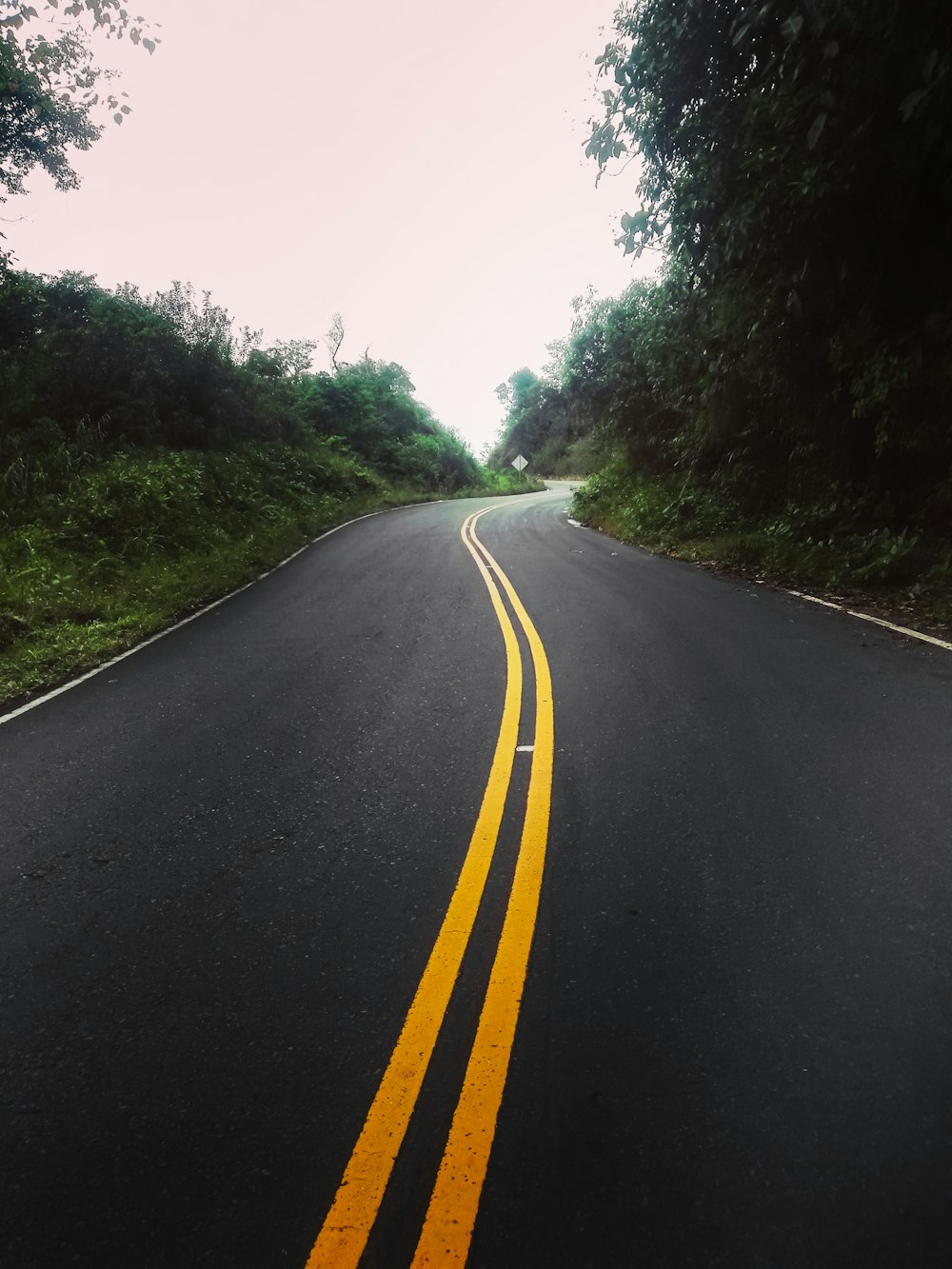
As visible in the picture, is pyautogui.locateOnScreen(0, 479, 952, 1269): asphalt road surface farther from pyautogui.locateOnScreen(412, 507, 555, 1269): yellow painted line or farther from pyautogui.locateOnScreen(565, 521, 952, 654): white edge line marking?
pyautogui.locateOnScreen(565, 521, 952, 654): white edge line marking

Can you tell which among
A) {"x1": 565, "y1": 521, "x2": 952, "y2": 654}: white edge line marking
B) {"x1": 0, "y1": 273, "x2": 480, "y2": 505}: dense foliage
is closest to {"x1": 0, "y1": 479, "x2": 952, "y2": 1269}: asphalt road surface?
{"x1": 565, "y1": 521, "x2": 952, "y2": 654}: white edge line marking

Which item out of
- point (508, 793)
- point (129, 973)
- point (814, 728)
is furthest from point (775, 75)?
point (129, 973)

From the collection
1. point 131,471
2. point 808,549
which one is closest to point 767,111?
point 808,549

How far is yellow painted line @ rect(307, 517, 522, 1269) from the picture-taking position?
1.80 meters

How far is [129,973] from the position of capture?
273 cm

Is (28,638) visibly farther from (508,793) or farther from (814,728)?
(814,728)

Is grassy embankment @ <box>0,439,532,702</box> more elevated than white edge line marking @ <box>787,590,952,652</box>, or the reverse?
grassy embankment @ <box>0,439,532,702</box>

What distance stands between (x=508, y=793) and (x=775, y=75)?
8891 millimetres

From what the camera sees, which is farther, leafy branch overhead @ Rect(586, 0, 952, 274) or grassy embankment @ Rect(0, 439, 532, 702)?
grassy embankment @ Rect(0, 439, 532, 702)

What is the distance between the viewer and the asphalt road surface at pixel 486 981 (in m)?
1.84

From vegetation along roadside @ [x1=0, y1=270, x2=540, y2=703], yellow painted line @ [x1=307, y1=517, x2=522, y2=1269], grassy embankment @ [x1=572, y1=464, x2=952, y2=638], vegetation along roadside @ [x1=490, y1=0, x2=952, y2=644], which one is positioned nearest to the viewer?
yellow painted line @ [x1=307, y1=517, x2=522, y2=1269]

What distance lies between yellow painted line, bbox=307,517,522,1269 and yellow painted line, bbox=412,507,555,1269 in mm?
146

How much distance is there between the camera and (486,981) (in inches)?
104

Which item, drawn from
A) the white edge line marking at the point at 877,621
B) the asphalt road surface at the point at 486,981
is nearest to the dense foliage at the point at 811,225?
the white edge line marking at the point at 877,621
